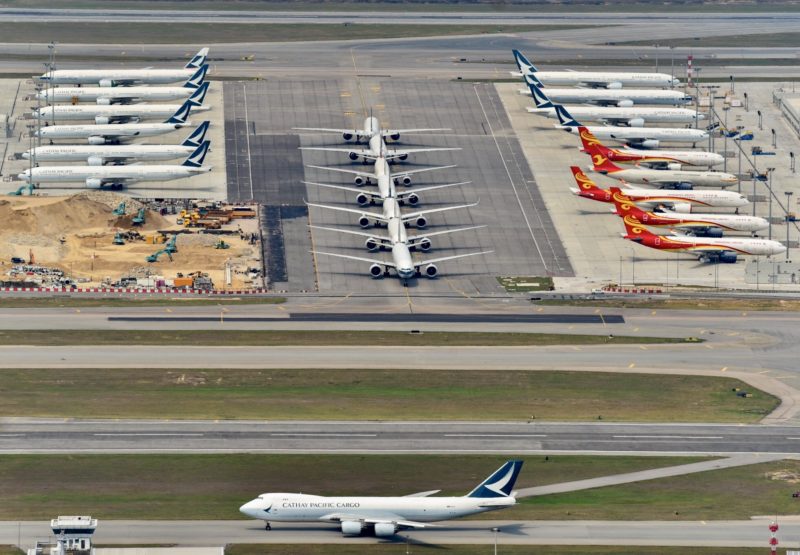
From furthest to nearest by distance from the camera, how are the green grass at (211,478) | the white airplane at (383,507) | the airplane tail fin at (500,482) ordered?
the green grass at (211,478)
the airplane tail fin at (500,482)
the white airplane at (383,507)

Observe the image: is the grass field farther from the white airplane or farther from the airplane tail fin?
the airplane tail fin

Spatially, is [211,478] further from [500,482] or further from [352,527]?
[500,482]

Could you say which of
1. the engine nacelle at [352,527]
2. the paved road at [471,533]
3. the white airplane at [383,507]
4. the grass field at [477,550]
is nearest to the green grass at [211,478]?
the paved road at [471,533]

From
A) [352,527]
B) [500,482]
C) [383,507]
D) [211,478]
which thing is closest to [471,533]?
[500,482]

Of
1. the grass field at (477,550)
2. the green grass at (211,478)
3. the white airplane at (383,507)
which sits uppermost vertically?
the green grass at (211,478)

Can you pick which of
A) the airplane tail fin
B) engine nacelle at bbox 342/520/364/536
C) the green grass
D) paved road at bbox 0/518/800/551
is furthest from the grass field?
the green grass

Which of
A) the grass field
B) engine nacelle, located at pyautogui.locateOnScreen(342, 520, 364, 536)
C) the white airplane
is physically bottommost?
the grass field

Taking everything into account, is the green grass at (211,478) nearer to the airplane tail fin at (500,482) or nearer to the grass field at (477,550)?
the airplane tail fin at (500,482)

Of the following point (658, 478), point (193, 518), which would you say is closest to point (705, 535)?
point (658, 478)

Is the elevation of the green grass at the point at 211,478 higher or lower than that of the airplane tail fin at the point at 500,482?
higher
